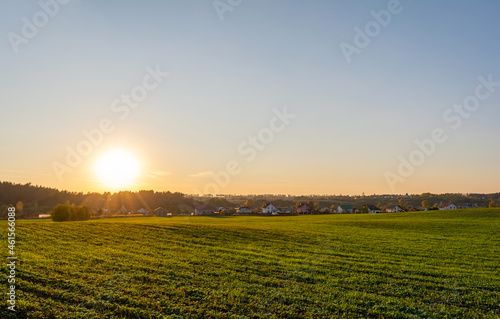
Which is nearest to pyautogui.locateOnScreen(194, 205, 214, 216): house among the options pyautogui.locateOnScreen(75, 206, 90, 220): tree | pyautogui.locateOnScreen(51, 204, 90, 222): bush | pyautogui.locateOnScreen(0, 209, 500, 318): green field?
pyautogui.locateOnScreen(75, 206, 90, 220): tree

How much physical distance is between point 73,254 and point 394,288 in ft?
79.5

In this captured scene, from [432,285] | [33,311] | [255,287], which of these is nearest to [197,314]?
[255,287]

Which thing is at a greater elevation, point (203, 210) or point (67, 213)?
point (67, 213)

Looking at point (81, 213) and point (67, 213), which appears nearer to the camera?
point (67, 213)

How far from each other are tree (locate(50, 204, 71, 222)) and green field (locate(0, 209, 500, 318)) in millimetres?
48322

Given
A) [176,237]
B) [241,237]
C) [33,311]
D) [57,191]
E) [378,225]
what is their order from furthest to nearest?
[57,191] → [378,225] → [241,237] → [176,237] → [33,311]

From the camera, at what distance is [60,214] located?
79.6 metres

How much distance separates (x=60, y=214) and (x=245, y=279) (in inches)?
2979

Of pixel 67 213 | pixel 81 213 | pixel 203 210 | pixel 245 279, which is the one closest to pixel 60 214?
pixel 67 213

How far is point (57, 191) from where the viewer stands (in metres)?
164

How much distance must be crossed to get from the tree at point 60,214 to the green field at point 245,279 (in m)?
48.3

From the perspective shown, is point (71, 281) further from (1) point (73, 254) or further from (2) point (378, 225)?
(2) point (378, 225)

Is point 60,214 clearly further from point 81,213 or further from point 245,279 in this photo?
point 245,279

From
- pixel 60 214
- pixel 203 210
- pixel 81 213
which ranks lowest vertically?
pixel 203 210
